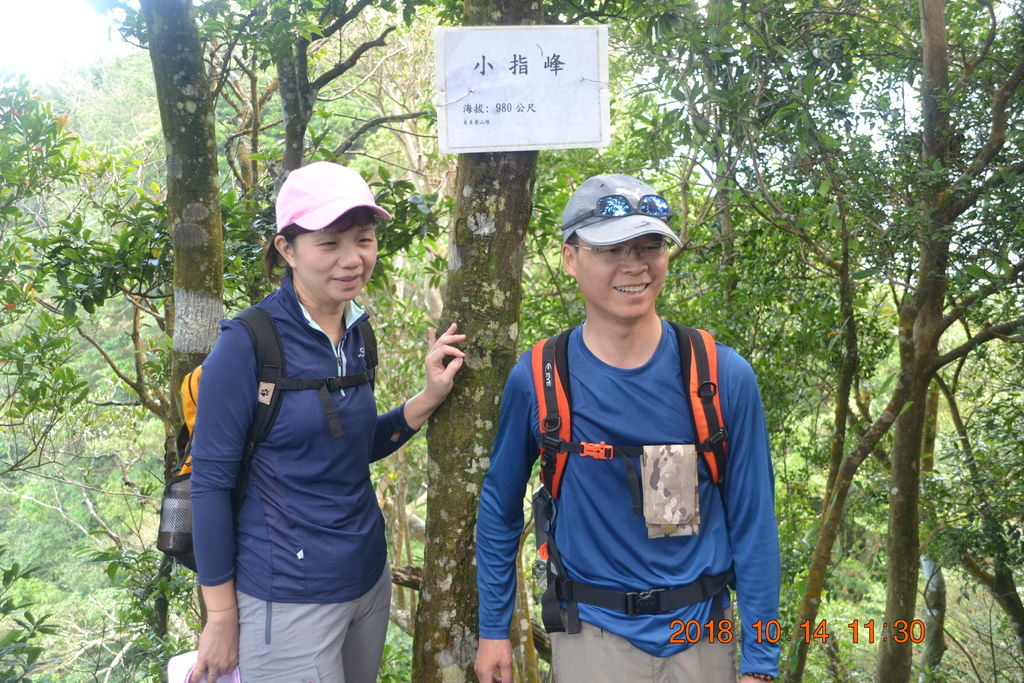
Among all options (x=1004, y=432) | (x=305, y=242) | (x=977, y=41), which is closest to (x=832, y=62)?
(x=977, y=41)

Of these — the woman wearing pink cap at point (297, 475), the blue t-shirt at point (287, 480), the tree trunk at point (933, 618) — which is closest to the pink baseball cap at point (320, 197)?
the woman wearing pink cap at point (297, 475)

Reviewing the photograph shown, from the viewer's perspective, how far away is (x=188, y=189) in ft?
9.52

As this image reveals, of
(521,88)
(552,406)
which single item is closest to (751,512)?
(552,406)

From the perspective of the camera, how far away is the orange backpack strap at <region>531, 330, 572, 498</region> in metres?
1.78

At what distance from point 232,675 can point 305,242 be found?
3.39 feet

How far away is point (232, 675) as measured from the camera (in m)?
1.94

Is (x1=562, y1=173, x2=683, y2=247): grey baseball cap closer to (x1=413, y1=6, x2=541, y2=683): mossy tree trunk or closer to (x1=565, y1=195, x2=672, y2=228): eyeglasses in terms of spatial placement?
(x1=565, y1=195, x2=672, y2=228): eyeglasses

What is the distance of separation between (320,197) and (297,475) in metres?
0.66

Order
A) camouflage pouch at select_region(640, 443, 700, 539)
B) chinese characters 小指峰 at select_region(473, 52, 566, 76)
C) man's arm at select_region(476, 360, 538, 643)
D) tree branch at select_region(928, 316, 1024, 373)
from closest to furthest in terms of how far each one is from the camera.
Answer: camouflage pouch at select_region(640, 443, 700, 539) → man's arm at select_region(476, 360, 538, 643) → chinese characters 小指峰 at select_region(473, 52, 566, 76) → tree branch at select_region(928, 316, 1024, 373)

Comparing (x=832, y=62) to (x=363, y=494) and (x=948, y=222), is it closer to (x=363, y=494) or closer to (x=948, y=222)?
(x=948, y=222)

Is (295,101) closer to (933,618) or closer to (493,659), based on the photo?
(493,659)

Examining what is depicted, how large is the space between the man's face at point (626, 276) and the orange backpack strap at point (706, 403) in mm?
143

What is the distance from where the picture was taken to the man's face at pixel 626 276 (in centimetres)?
178

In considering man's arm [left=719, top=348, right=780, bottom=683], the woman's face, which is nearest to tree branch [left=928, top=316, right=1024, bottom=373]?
man's arm [left=719, top=348, right=780, bottom=683]
